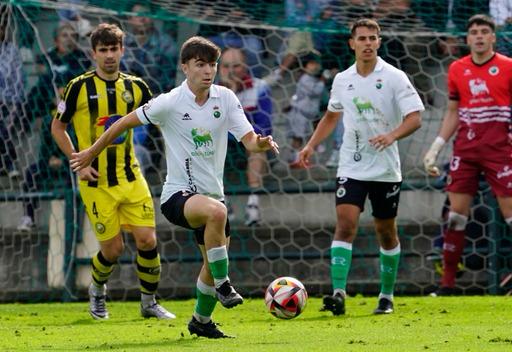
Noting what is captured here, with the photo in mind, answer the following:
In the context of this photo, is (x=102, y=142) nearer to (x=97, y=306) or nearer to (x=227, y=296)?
(x=227, y=296)

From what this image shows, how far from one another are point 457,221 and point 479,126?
861 millimetres

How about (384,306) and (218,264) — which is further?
(384,306)

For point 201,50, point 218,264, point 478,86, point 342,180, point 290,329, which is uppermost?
point 201,50

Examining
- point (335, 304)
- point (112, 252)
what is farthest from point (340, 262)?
point (112, 252)

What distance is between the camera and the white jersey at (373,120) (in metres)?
9.66

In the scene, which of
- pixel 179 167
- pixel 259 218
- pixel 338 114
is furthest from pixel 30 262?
pixel 179 167

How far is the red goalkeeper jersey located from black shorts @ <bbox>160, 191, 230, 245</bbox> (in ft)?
12.6

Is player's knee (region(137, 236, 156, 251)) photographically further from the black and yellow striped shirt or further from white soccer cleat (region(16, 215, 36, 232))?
white soccer cleat (region(16, 215, 36, 232))

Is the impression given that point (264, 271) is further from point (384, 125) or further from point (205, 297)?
point (205, 297)

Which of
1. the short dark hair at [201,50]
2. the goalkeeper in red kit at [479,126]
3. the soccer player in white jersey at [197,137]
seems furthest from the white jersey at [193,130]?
the goalkeeper in red kit at [479,126]

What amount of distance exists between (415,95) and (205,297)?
2656 millimetres

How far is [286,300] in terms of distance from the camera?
7.89 meters

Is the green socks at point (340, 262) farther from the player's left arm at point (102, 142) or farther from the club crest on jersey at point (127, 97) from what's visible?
the player's left arm at point (102, 142)

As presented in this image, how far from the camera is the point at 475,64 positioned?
11.0 meters
